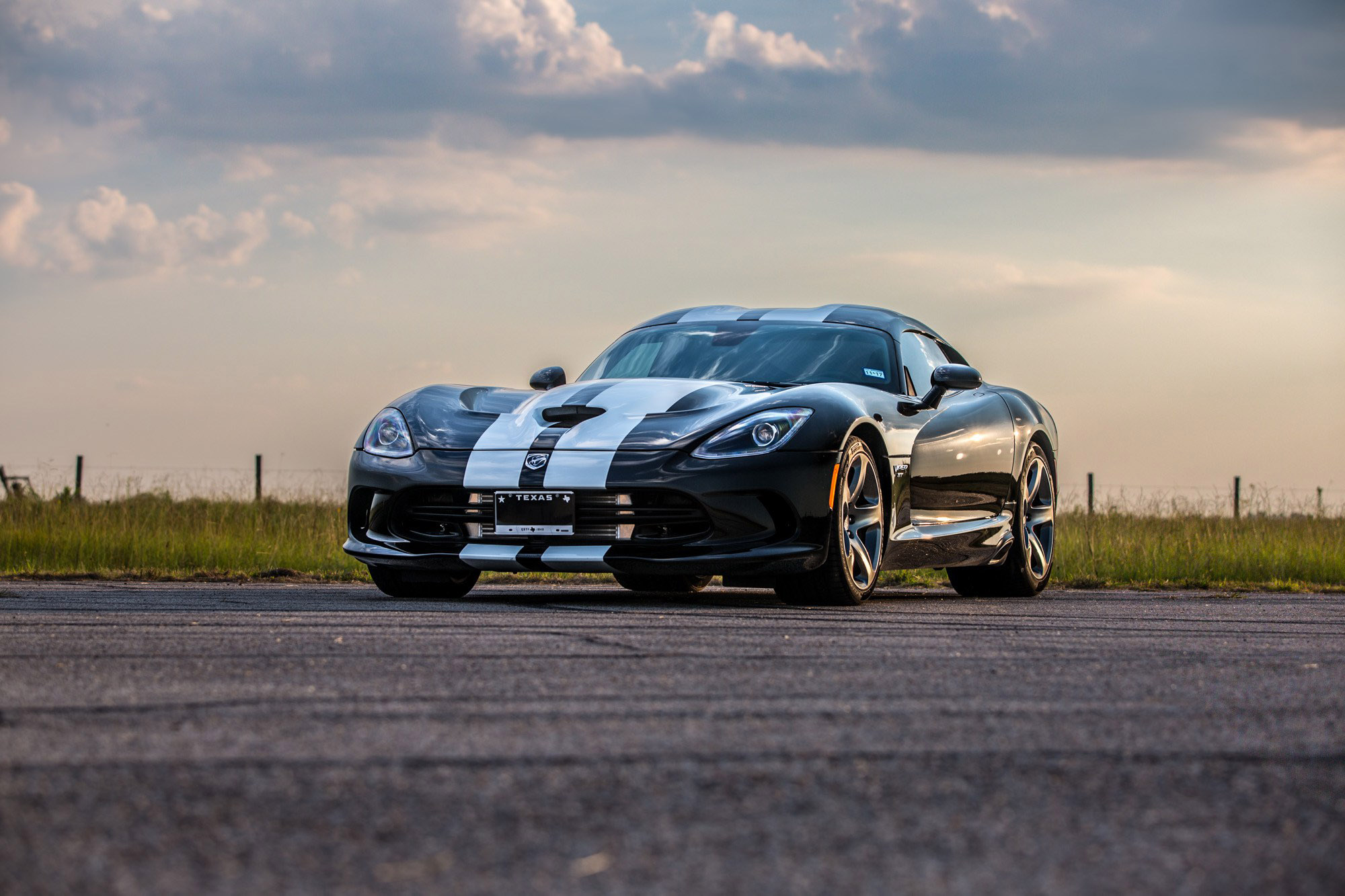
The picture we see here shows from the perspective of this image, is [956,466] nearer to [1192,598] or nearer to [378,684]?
[1192,598]

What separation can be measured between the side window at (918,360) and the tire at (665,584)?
153cm

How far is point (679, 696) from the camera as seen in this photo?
3656 millimetres

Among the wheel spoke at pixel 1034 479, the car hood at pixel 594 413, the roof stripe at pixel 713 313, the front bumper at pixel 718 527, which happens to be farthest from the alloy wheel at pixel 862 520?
the wheel spoke at pixel 1034 479

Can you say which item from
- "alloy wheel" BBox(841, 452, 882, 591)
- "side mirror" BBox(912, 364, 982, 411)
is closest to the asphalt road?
"alloy wheel" BBox(841, 452, 882, 591)

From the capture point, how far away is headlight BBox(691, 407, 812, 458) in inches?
277

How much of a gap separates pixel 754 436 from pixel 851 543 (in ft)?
2.31

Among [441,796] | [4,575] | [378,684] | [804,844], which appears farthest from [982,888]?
[4,575]

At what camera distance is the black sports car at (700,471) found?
7.00 m

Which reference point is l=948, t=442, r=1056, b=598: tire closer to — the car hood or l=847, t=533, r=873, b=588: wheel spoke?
l=847, t=533, r=873, b=588: wheel spoke

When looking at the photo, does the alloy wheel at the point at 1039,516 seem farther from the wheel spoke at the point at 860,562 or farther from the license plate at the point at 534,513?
the license plate at the point at 534,513

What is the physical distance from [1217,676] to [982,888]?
2.49m

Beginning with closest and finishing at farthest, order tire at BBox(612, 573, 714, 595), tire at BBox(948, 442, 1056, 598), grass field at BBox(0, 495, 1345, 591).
Result: 1. tire at BBox(612, 573, 714, 595)
2. tire at BBox(948, 442, 1056, 598)
3. grass field at BBox(0, 495, 1345, 591)

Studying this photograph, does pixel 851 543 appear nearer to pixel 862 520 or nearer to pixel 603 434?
pixel 862 520

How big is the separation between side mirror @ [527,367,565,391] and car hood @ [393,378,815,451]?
55 centimetres
